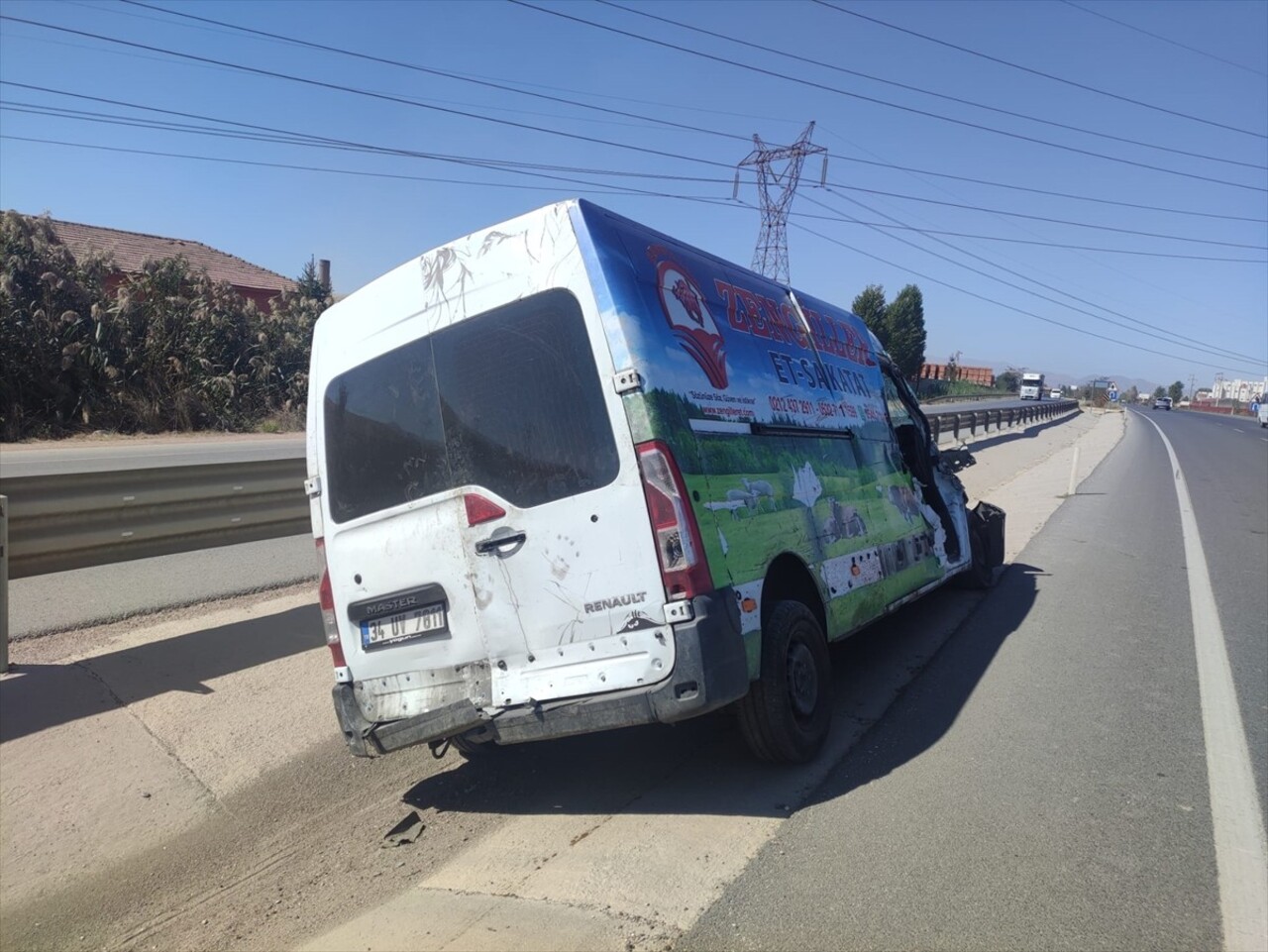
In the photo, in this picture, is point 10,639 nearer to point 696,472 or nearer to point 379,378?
point 379,378

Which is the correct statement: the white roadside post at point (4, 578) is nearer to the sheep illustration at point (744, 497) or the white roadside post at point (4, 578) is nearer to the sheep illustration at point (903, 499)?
the sheep illustration at point (744, 497)

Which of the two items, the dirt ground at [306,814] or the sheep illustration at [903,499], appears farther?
the sheep illustration at [903,499]

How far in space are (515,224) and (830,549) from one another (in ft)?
7.81

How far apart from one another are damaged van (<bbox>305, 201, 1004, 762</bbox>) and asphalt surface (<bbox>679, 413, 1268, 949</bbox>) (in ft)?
2.16

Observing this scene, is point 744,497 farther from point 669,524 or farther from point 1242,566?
point 1242,566

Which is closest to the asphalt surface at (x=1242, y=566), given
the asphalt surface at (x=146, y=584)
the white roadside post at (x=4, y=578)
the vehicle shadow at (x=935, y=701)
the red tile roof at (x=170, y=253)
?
the vehicle shadow at (x=935, y=701)

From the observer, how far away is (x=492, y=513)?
4.09 meters

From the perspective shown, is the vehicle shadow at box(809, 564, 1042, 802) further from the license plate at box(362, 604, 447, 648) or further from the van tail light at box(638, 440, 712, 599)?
the license plate at box(362, 604, 447, 648)

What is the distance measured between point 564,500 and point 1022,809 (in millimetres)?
2449

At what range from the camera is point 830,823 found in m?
4.09

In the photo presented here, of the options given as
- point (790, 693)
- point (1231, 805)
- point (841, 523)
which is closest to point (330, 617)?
point (790, 693)

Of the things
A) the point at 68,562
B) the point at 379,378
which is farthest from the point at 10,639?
the point at 379,378

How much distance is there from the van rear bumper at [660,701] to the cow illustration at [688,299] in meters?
1.30

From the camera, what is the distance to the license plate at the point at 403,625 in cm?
427
